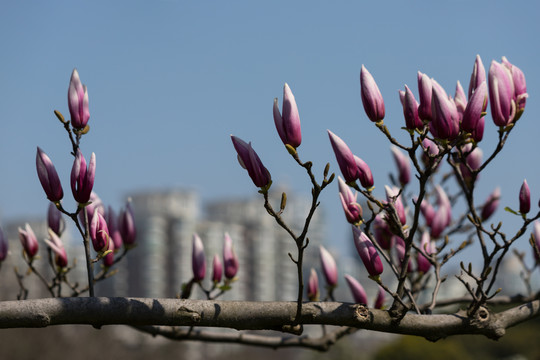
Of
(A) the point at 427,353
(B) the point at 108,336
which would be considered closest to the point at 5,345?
(B) the point at 108,336

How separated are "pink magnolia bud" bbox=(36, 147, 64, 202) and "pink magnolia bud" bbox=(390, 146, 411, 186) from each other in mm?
2007

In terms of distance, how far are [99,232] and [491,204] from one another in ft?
7.22

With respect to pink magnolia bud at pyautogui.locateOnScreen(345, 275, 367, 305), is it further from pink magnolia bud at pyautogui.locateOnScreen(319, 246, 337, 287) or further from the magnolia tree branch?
the magnolia tree branch

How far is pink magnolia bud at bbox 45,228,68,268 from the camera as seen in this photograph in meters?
3.05

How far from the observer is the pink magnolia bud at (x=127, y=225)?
3438mm

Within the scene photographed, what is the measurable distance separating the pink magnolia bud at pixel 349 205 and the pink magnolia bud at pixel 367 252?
0.29 ft

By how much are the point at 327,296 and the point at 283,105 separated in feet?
5.12

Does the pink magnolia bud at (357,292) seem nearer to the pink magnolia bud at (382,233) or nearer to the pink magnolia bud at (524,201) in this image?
the pink magnolia bud at (382,233)

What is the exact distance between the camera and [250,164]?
7.40 ft

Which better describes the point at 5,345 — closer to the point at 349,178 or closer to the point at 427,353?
the point at 427,353

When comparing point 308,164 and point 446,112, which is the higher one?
point 446,112

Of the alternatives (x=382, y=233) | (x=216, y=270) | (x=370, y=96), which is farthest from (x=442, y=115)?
(x=216, y=270)

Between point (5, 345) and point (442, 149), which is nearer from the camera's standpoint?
point (442, 149)

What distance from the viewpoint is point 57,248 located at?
313cm
